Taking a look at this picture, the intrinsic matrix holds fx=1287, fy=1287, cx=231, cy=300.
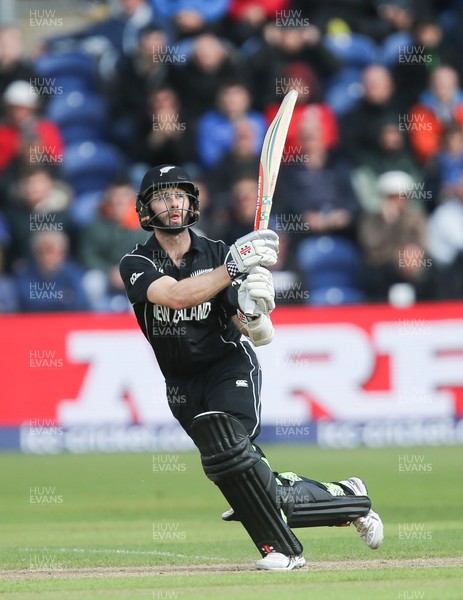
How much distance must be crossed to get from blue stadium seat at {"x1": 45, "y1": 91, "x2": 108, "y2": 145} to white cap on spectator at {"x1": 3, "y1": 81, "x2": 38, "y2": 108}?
0.42 m

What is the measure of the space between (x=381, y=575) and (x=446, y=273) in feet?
32.9

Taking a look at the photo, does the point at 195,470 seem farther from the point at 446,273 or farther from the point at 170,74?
the point at 170,74

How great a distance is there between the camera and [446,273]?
16.8 metres

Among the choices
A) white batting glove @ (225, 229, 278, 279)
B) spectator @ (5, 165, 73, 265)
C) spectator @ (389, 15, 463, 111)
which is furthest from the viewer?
spectator @ (389, 15, 463, 111)

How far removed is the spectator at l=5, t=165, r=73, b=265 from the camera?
17500 millimetres

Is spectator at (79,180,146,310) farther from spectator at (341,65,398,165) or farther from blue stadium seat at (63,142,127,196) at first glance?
spectator at (341,65,398,165)

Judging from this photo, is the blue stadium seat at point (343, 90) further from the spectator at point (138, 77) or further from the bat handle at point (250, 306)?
the bat handle at point (250, 306)

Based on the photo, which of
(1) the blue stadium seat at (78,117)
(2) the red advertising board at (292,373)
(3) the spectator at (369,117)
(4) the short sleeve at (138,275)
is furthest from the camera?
(1) the blue stadium seat at (78,117)

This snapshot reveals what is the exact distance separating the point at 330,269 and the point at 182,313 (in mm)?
9375

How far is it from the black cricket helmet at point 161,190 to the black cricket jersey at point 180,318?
22 cm

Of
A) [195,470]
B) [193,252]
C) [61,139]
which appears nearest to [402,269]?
[195,470]

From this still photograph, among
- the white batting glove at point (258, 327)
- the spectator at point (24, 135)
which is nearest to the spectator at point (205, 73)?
the spectator at point (24, 135)

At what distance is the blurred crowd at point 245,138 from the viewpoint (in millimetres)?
16844

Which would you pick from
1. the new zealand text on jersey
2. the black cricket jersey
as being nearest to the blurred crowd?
the black cricket jersey
